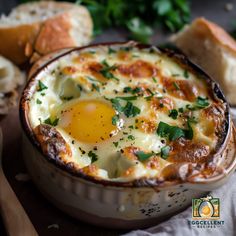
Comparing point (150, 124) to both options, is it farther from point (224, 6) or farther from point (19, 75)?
point (224, 6)

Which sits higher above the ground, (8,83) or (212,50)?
(212,50)

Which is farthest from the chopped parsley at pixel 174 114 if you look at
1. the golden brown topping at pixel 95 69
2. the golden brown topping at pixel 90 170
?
the golden brown topping at pixel 90 170

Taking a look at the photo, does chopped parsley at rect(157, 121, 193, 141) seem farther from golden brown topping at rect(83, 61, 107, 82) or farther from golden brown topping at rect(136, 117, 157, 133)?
golden brown topping at rect(83, 61, 107, 82)

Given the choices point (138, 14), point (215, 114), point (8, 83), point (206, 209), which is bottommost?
point (8, 83)

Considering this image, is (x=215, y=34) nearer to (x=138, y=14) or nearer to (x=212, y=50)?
(x=212, y=50)

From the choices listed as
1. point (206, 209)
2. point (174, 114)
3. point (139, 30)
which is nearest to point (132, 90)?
point (174, 114)

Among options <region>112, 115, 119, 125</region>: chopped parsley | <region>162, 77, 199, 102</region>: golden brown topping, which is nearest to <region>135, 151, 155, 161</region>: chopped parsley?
<region>112, 115, 119, 125</region>: chopped parsley
